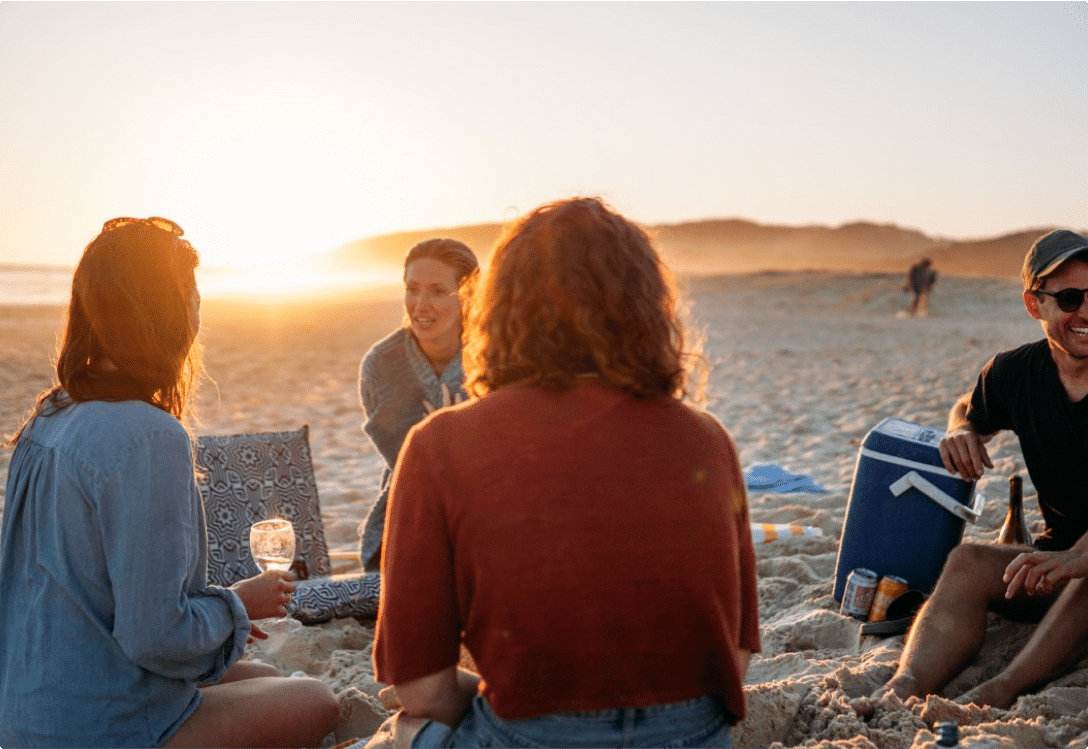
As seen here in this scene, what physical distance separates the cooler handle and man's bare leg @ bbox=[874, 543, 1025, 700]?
12.0 inches

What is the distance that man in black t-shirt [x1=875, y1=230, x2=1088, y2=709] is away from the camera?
2947 mm

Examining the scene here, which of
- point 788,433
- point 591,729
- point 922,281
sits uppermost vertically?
point 591,729

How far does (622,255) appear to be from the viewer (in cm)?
179

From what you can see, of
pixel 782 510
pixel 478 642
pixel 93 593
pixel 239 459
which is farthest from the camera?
pixel 782 510

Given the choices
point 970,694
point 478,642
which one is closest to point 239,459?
point 478,642

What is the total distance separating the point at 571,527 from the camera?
1639 millimetres

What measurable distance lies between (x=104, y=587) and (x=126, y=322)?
631 mm

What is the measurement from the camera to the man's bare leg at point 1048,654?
292cm

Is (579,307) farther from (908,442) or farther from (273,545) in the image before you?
(908,442)

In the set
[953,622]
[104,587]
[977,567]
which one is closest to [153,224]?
[104,587]

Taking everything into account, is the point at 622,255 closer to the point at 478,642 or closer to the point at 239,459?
the point at 478,642

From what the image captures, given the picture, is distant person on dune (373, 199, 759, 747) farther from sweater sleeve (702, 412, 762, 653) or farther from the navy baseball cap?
the navy baseball cap

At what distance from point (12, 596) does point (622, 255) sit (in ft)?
5.73

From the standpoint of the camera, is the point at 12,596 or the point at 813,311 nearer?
the point at 12,596
